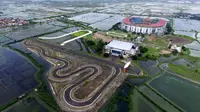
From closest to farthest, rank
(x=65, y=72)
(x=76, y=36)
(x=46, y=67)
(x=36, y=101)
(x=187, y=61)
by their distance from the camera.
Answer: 1. (x=36, y=101)
2. (x=65, y=72)
3. (x=46, y=67)
4. (x=187, y=61)
5. (x=76, y=36)

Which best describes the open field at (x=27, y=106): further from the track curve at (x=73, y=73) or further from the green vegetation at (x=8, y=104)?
the track curve at (x=73, y=73)

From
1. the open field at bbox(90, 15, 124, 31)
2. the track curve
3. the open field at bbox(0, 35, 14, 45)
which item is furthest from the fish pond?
the open field at bbox(90, 15, 124, 31)

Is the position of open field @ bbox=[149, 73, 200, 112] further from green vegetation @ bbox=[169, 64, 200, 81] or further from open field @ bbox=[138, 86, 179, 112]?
green vegetation @ bbox=[169, 64, 200, 81]

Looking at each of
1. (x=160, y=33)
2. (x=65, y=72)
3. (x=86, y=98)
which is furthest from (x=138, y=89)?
(x=160, y=33)

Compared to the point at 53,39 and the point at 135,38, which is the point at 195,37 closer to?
the point at 135,38

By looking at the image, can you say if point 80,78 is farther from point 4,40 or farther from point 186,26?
point 186,26

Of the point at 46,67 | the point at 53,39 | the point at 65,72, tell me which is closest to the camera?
the point at 65,72
